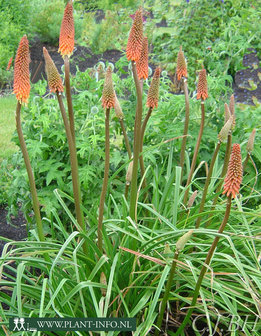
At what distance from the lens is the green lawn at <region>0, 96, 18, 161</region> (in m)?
5.94

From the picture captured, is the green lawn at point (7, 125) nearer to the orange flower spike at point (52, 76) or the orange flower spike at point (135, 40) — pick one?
the orange flower spike at point (52, 76)

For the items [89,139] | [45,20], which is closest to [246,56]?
[45,20]

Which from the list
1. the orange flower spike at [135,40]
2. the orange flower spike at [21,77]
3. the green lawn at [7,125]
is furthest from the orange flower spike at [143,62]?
the green lawn at [7,125]

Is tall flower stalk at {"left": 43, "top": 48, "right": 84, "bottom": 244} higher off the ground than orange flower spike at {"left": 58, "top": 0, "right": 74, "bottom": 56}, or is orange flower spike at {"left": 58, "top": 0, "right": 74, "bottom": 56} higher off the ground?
orange flower spike at {"left": 58, "top": 0, "right": 74, "bottom": 56}

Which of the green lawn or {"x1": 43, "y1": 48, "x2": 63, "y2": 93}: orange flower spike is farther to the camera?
the green lawn

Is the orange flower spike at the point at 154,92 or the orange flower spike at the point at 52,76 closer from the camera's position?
the orange flower spike at the point at 52,76

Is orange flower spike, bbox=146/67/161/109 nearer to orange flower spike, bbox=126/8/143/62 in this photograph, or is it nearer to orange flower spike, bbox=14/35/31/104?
orange flower spike, bbox=126/8/143/62

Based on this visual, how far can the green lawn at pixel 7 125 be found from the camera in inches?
234

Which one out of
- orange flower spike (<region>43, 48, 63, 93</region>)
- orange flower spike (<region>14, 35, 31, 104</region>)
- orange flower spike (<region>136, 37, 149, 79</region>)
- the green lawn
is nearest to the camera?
orange flower spike (<region>14, 35, 31, 104</region>)

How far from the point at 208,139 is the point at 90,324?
6.67 ft

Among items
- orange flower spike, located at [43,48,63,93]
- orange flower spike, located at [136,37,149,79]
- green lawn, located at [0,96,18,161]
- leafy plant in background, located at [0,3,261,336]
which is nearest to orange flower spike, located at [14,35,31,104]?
orange flower spike, located at [43,48,63,93]

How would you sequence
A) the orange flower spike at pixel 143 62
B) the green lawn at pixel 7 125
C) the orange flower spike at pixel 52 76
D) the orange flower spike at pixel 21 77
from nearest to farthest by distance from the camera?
the orange flower spike at pixel 21 77 < the orange flower spike at pixel 52 76 < the orange flower spike at pixel 143 62 < the green lawn at pixel 7 125

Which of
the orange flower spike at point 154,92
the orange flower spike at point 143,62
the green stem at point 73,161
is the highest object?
the orange flower spike at point 143,62

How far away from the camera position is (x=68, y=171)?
3590mm
